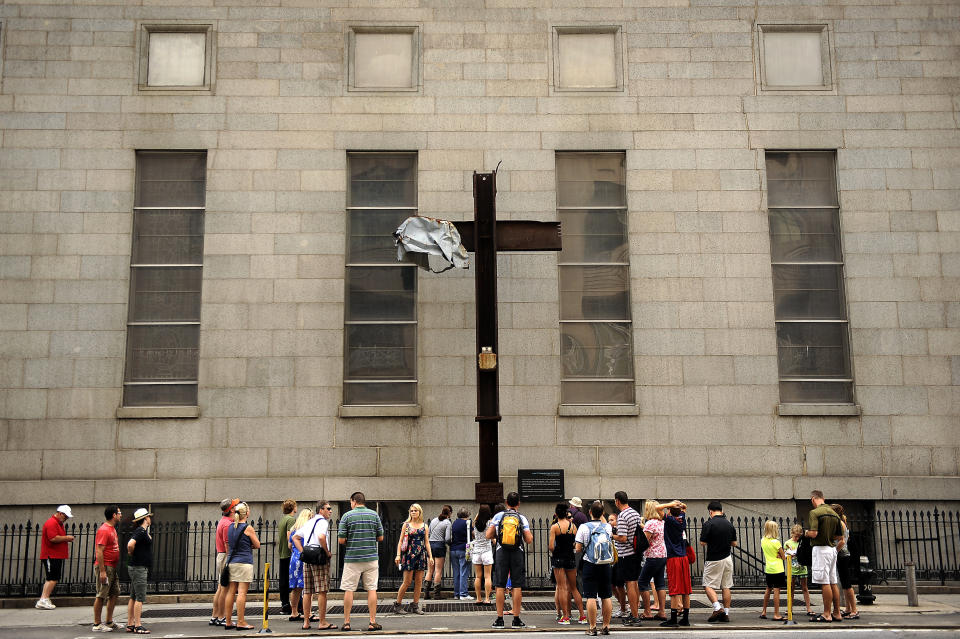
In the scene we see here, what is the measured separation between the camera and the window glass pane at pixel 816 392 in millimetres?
19734

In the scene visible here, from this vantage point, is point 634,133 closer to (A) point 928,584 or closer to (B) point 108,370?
(A) point 928,584

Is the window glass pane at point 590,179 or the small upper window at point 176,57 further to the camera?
the window glass pane at point 590,179

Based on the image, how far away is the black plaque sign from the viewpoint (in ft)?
61.7

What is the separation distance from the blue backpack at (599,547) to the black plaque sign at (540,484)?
6050mm

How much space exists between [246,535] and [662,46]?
45.8 ft

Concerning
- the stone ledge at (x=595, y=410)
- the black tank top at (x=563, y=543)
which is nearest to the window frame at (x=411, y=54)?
the stone ledge at (x=595, y=410)

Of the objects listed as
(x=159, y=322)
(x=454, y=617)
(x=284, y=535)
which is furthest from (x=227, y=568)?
(x=159, y=322)

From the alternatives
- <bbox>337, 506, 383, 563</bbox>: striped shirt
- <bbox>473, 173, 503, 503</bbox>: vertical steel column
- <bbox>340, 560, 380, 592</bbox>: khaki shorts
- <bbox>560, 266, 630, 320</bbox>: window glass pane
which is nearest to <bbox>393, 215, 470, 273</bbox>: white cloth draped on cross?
<bbox>473, 173, 503, 503</bbox>: vertical steel column

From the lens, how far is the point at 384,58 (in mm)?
20609

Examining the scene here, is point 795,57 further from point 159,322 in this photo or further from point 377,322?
point 159,322

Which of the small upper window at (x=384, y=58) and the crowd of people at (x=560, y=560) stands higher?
the small upper window at (x=384, y=58)

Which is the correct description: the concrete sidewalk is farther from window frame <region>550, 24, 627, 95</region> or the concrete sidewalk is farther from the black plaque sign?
window frame <region>550, 24, 627, 95</region>

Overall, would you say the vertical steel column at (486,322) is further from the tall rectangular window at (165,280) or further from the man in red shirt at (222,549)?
the tall rectangular window at (165,280)

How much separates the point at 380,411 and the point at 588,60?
9084 millimetres
